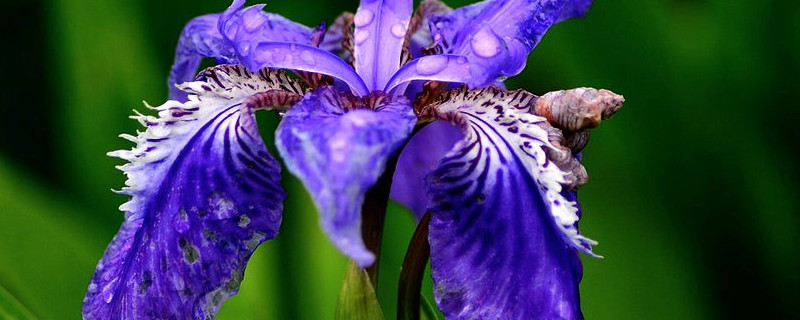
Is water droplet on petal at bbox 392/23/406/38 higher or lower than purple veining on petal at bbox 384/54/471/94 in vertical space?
lower

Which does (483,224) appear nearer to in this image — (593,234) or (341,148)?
(341,148)

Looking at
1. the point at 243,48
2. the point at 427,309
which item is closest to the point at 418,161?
the point at 427,309

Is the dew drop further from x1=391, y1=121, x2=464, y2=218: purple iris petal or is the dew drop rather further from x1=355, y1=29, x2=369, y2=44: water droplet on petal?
x1=391, y1=121, x2=464, y2=218: purple iris petal

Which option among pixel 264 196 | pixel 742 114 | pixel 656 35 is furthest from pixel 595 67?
pixel 264 196

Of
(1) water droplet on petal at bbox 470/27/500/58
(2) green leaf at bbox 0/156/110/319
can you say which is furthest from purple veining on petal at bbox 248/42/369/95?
(2) green leaf at bbox 0/156/110/319

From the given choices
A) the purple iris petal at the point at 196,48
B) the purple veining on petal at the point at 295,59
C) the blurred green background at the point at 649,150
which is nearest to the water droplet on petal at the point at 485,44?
the purple veining on petal at the point at 295,59

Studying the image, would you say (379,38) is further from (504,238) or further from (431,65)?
(504,238)

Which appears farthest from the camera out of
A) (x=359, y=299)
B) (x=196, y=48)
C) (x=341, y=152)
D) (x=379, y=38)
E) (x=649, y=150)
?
(x=649, y=150)
